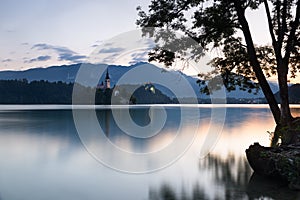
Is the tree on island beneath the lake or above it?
above

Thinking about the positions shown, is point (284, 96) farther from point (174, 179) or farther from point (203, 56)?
point (174, 179)

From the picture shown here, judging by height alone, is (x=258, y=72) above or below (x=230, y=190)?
above

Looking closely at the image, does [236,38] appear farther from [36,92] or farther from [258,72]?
[36,92]

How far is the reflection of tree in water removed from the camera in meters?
7.64

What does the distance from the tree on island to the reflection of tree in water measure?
74.7 inches

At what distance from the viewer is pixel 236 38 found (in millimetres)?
11688

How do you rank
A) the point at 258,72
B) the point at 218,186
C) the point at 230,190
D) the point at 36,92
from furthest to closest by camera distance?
the point at 36,92 < the point at 258,72 < the point at 218,186 < the point at 230,190

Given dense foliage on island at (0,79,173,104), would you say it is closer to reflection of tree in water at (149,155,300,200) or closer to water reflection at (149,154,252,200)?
water reflection at (149,154,252,200)

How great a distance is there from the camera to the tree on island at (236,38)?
1062cm

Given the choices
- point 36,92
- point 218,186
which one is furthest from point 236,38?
point 36,92

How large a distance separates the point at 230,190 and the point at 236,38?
18.9ft

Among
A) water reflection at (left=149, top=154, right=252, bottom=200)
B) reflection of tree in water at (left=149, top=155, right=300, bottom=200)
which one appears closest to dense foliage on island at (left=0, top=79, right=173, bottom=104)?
water reflection at (left=149, top=154, right=252, bottom=200)

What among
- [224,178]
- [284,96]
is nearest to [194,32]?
[284,96]

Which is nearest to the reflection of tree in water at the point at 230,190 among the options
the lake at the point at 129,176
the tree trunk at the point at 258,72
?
the lake at the point at 129,176
